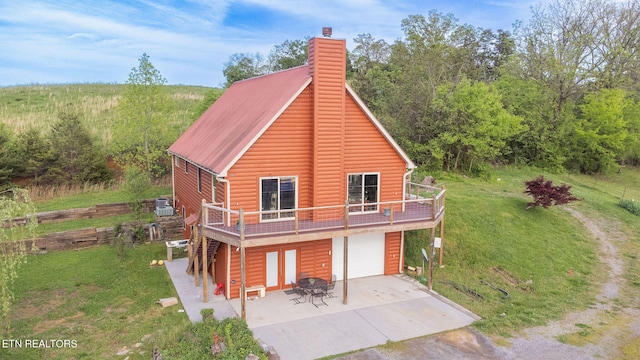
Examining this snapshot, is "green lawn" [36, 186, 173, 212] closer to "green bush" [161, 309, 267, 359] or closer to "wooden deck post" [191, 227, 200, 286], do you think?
"wooden deck post" [191, 227, 200, 286]

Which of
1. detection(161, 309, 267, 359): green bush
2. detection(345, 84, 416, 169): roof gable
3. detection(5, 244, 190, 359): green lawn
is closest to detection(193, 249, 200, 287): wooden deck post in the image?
detection(5, 244, 190, 359): green lawn

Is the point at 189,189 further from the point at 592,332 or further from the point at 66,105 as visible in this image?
the point at 66,105

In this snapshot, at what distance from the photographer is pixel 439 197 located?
52.3ft

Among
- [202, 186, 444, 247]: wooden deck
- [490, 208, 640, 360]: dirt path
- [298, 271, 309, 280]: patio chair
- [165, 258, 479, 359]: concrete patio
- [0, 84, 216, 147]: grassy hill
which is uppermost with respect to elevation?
[0, 84, 216, 147]: grassy hill

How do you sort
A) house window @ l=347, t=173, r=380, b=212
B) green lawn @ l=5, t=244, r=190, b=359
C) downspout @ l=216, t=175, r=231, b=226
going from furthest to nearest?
1. house window @ l=347, t=173, r=380, b=212
2. downspout @ l=216, t=175, r=231, b=226
3. green lawn @ l=5, t=244, r=190, b=359

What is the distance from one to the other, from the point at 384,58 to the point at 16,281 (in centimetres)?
4275

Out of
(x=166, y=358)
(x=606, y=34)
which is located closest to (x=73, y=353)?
(x=166, y=358)

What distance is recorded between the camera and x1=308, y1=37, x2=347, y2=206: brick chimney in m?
13.9

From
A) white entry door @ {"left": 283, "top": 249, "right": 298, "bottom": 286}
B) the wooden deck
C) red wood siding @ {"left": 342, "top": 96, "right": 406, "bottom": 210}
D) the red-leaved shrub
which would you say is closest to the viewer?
the wooden deck

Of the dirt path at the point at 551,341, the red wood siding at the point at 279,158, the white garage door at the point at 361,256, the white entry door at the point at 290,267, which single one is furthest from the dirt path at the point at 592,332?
the red wood siding at the point at 279,158

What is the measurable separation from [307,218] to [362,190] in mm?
2385

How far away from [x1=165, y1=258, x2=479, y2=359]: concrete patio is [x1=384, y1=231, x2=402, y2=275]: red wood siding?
1.06 metres

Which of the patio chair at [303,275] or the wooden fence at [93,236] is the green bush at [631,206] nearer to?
the patio chair at [303,275]

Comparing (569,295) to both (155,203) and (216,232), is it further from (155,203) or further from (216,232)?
(155,203)
